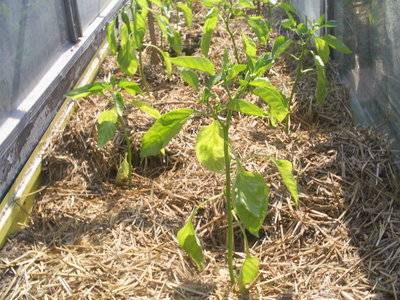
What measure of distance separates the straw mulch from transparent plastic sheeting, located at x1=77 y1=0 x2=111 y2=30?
771 mm

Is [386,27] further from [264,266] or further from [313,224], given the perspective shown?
[264,266]

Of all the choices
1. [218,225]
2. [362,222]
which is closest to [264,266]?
[218,225]

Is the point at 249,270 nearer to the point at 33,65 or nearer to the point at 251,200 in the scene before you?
the point at 251,200

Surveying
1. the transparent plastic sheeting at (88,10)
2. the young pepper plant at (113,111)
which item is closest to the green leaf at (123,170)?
the young pepper plant at (113,111)

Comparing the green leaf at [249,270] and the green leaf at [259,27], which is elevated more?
the green leaf at [259,27]

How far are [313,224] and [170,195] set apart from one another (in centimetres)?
48

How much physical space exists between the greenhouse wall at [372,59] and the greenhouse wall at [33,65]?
123cm

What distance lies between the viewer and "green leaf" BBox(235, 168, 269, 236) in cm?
126

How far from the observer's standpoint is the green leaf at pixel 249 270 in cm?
137

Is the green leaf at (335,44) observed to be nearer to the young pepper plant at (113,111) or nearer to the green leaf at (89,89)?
the young pepper plant at (113,111)

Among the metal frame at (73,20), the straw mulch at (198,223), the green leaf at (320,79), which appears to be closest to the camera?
the straw mulch at (198,223)

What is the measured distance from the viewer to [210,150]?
1.38 meters

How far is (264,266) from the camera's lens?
1.56 meters

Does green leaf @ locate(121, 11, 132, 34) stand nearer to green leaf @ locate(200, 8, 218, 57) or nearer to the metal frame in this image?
green leaf @ locate(200, 8, 218, 57)
